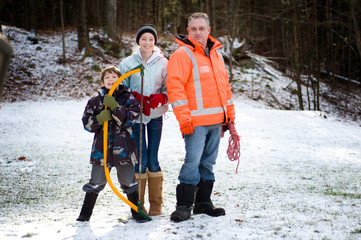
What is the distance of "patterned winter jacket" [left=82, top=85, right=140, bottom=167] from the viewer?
3402 mm

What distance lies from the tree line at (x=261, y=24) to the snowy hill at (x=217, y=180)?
5.02 m

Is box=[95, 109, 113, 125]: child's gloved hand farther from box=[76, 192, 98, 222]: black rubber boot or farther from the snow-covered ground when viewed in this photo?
the snow-covered ground

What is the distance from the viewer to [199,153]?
3590mm

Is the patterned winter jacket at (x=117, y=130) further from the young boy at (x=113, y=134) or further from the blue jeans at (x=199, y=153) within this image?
the blue jeans at (x=199, y=153)

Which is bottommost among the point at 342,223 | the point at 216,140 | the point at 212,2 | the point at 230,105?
the point at 342,223

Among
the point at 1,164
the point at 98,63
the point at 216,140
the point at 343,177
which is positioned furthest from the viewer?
the point at 98,63

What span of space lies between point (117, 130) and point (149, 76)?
75cm

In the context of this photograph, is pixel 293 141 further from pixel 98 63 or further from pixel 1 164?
pixel 98 63

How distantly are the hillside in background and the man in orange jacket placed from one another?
11.2 metres

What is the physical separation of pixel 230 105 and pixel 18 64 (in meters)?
14.9

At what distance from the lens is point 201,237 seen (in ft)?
10.1

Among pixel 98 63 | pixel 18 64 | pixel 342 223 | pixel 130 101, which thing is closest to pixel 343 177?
pixel 342 223

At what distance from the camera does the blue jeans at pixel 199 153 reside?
3.56 meters

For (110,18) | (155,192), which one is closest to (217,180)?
(155,192)
